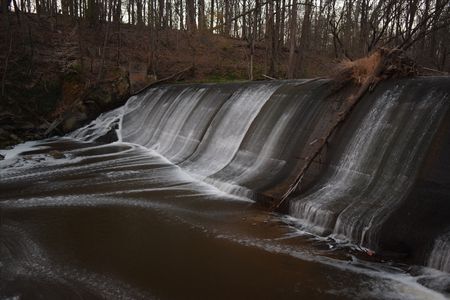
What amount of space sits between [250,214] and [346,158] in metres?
2.05

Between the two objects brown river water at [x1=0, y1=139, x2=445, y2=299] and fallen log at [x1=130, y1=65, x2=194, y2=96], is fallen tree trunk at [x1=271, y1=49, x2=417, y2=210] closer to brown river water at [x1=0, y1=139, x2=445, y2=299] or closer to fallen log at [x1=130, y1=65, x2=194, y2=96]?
brown river water at [x1=0, y1=139, x2=445, y2=299]

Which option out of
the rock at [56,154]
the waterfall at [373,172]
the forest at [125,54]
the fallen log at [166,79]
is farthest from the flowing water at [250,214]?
the fallen log at [166,79]

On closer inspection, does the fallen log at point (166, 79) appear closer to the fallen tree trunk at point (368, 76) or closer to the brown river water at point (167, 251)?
the brown river water at point (167, 251)

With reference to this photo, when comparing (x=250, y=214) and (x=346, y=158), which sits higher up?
(x=346, y=158)

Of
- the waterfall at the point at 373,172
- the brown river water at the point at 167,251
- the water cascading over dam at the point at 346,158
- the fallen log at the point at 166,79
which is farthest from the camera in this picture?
the fallen log at the point at 166,79

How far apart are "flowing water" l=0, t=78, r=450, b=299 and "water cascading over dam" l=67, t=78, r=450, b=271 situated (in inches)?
1.2

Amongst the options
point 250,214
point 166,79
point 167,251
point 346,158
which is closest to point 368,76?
point 346,158

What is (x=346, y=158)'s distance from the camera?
27.4 feet

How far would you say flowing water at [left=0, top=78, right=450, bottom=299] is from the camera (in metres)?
5.76

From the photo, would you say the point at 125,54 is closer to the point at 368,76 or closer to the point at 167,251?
the point at 368,76

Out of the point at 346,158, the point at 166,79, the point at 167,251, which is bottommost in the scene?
the point at 167,251

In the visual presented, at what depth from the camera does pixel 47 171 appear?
12.0 meters

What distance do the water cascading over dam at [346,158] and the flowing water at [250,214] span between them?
0.10 feet

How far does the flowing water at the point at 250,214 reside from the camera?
18.9 ft
